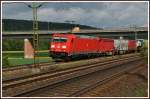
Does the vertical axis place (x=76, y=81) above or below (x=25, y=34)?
below

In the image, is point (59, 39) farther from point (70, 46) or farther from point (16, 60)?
point (16, 60)

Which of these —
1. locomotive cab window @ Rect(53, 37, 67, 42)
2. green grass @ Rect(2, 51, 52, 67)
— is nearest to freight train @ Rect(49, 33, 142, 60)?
locomotive cab window @ Rect(53, 37, 67, 42)

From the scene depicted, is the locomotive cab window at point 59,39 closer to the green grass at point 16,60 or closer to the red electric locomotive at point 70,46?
the red electric locomotive at point 70,46

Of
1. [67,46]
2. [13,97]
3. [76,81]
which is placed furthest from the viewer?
[67,46]

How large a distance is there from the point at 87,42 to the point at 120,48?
903 inches

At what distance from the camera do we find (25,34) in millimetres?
70312

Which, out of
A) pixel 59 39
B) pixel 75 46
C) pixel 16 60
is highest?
pixel 59 39

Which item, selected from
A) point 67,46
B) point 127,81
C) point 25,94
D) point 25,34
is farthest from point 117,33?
point 25,94

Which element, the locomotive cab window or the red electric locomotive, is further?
Result: the locomotive cab window

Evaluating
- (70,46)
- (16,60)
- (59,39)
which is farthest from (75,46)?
(16,60)

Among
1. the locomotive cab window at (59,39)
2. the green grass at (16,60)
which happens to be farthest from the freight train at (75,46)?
the green grass at (16,60)

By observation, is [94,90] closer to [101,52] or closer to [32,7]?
[32,7]

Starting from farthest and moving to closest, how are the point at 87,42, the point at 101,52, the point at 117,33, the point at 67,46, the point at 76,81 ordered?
the point at 117,33 < the point at 101,52 < the point at 87,42 < the point at 67,46 < the point at 76,81

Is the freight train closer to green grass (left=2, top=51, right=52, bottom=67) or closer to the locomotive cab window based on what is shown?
the locomotive cab window
